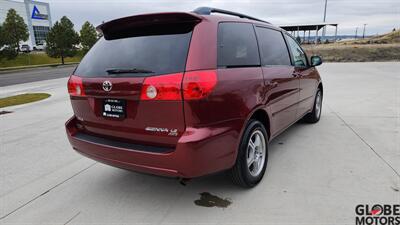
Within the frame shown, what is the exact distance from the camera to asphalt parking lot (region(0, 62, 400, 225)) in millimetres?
2799

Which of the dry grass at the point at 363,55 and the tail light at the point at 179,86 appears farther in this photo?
the dry grass at the point at 363,55

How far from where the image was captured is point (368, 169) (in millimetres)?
3621

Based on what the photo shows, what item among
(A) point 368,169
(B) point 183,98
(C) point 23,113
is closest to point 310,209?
(A) point 368,169

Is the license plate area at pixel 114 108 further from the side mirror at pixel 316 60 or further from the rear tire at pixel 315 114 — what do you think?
the rear tire at pixel 315 114

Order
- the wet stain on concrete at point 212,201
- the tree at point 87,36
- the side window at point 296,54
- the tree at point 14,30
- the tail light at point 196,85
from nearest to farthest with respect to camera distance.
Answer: the tail light at point 196,85, the wet stain on concrete at point 212,201, the side window at point 296,54, the tree at point 14,30, the tree at point 87,36

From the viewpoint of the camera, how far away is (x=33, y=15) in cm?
7225

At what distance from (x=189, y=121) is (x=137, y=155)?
566 mm

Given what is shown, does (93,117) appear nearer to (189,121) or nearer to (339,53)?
(189,121)

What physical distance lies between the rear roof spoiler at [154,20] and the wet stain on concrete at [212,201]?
1718 mm

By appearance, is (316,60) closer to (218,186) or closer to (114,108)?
(218,186)

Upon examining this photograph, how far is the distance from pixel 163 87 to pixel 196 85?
27 centimetres

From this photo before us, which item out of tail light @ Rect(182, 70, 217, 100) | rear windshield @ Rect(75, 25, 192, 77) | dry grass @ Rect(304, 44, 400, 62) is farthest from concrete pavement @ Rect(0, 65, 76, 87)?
dry grass @ Rect(304, 44, 400, 62)

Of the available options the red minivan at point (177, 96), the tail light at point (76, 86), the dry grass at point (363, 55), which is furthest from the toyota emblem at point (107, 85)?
the dry grass at point (363, 55)

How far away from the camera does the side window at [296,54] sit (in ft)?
15.0
